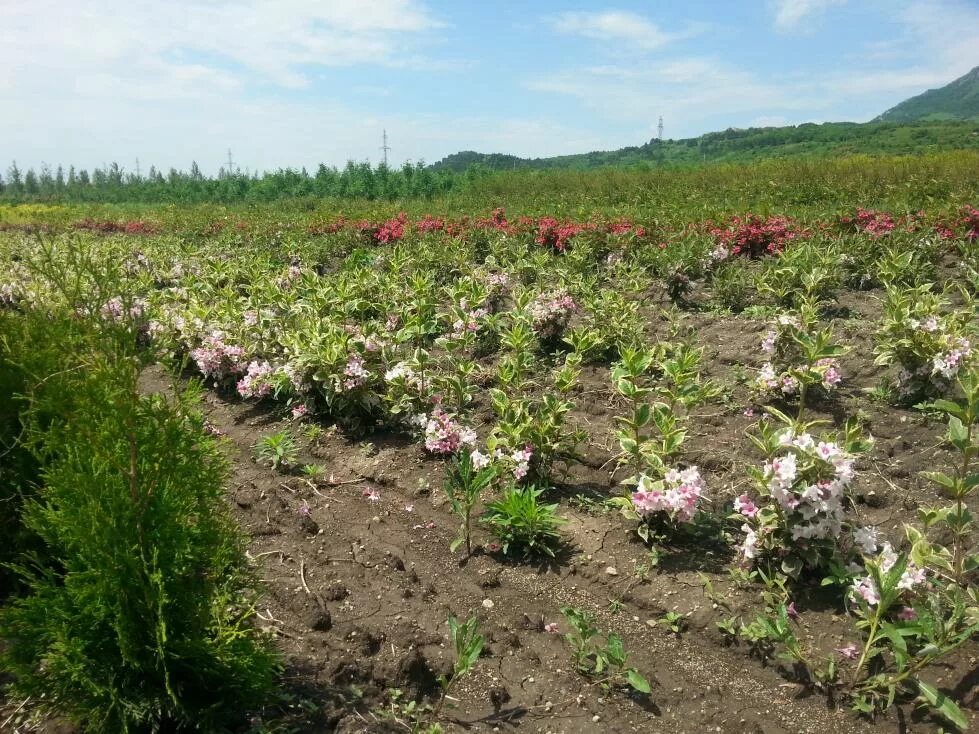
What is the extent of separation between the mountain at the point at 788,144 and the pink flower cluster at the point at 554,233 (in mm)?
24366

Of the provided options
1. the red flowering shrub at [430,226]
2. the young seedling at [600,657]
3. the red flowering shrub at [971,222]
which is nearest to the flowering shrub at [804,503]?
the young seedling at [600,657]

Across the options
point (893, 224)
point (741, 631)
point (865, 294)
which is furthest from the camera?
point (893, 224)

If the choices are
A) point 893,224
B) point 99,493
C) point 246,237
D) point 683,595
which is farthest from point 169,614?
point 246,237

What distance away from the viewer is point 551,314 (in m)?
5.70

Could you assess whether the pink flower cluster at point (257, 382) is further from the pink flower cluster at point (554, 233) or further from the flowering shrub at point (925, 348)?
the pink flower cluster at point (554, 233)

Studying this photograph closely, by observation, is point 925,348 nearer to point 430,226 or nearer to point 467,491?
point 467,491

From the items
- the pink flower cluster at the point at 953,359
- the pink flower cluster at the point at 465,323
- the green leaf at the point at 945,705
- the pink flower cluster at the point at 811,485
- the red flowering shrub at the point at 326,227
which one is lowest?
the green leaf at the point at 945,705

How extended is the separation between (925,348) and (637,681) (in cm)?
309

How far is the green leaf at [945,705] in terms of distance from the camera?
2047mm

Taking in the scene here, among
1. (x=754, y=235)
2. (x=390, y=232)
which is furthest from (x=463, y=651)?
(x=390, y=232)

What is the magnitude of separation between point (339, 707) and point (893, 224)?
9.12m

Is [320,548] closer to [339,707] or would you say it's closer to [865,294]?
[339,707]

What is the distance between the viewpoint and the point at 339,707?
2.30 metres

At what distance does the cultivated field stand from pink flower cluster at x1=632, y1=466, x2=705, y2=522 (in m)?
0.01
